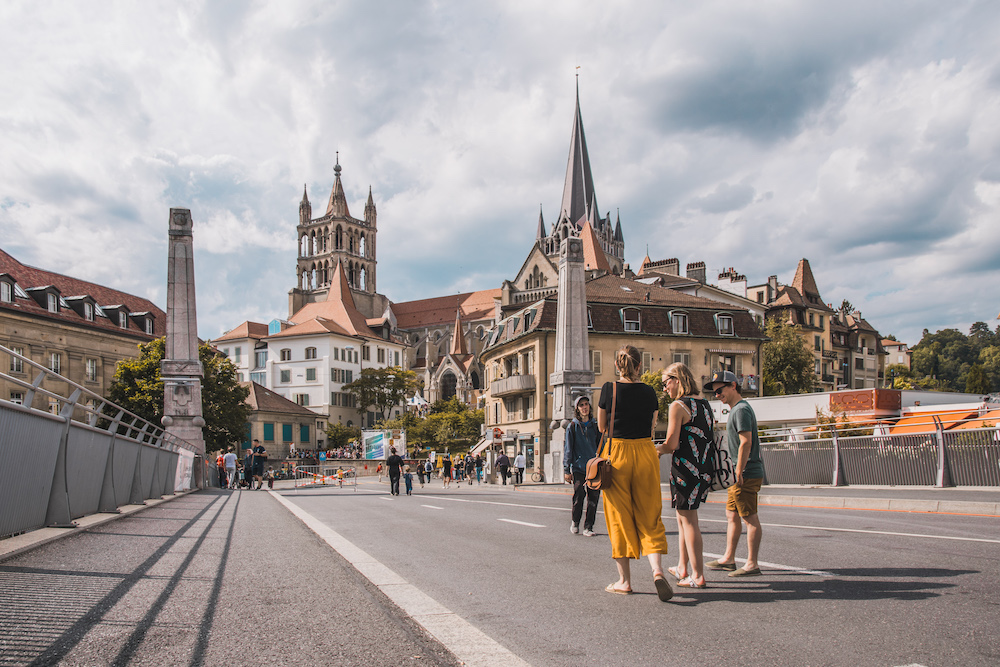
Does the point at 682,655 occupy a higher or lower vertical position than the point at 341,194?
lower

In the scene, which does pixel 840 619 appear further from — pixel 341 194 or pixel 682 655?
pixel 341 194

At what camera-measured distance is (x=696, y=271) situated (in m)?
81.2

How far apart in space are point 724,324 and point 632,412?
48619mm

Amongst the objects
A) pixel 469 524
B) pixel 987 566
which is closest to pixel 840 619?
pixel 987 566

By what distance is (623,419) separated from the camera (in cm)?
553

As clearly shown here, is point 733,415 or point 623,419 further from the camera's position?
point 733,415

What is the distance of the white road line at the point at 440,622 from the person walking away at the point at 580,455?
354 cm

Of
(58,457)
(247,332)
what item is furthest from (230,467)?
(247,332)

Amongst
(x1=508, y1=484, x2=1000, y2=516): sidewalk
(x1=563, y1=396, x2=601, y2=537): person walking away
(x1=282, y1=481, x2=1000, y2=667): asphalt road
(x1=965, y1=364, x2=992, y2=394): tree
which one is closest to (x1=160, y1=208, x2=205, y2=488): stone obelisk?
(x1=508, y1=484, x2=1000, y2=516): sidewalk

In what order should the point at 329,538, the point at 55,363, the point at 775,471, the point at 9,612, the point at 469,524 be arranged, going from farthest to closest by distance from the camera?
the point at 55,363 < the point at 775,471 < the point at 469,524 < the point at 329,538 < the point at 9,612

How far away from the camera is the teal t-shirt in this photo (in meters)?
6.27

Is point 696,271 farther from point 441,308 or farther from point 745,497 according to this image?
point 745,497

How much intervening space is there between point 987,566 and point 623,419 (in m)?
3.30

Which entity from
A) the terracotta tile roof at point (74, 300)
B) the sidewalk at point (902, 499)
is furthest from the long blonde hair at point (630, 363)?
the terracotta tile roof at point (74, 300)
